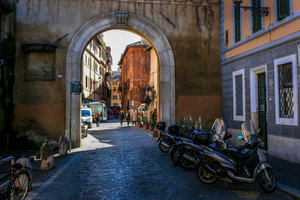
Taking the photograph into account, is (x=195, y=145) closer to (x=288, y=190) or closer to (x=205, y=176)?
(x=205, y=176)

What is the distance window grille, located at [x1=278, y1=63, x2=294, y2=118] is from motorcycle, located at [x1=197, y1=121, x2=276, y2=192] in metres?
3.27

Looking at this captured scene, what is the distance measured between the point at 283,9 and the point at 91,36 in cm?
778

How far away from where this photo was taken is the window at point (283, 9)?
27.8ft

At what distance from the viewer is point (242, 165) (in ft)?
18.9

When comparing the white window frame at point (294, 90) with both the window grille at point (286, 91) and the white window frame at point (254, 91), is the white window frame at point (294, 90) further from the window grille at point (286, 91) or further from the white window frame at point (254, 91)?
the white window frame at point (254, 91)

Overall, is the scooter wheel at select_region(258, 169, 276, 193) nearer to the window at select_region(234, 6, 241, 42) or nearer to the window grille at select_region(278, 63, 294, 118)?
the window grille at select_region(278, 63, 294, 118)

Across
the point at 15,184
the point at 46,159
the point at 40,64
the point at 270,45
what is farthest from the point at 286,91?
the point at 40,64

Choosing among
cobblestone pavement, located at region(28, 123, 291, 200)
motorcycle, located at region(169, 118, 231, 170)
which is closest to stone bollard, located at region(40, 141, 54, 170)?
cobblestone pavement, located at region(28, 123, 291, 200)

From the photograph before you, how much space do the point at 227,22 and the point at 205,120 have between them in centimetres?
462

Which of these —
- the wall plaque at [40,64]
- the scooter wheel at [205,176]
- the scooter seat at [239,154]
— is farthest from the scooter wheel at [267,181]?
the wall plaque at [40,64]

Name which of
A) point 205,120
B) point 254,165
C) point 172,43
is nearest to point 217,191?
point 254,165

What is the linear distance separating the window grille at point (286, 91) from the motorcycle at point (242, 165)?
3267 millimetres

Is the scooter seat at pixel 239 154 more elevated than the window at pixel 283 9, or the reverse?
the window at pixel 283 9

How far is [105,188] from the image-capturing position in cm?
587
